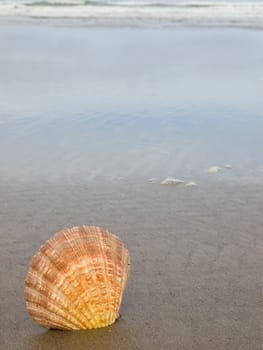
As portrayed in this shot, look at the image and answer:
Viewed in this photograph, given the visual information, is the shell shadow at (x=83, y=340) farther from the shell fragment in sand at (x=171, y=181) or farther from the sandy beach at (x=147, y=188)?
the shell fragment in sand at (x=171, y=181)

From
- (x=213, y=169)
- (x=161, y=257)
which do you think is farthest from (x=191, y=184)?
(x=161, y=257)

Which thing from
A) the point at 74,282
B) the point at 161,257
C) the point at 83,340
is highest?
the point at 74,282

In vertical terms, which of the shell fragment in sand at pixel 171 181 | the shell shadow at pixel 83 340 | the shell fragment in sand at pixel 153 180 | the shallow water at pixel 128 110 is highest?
the shell shadow at pixel 83 340

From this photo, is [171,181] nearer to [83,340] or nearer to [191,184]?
[191,184]

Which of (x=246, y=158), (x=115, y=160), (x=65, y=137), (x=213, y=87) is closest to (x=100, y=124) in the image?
(x=65, y=137)

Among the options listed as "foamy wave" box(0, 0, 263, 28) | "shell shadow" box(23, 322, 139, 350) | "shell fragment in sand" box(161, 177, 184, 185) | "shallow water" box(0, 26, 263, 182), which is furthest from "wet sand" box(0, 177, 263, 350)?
"foamy wave" box(0, 0, 263, 28)

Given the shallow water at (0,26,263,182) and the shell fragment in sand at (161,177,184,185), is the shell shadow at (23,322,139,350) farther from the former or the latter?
the shallow water at (0,26,263,182)

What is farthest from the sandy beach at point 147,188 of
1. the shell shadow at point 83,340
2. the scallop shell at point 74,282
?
the scallop shell at point 74,282
